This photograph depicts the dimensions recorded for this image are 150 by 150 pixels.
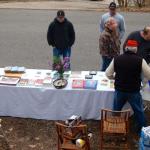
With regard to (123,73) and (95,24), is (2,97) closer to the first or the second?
(123,73)

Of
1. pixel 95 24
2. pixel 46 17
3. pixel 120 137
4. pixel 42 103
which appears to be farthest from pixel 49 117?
pixel 46 17

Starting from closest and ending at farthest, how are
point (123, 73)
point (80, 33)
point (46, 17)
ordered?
point (123, 73) → point (80, 33) → point (46, 17)

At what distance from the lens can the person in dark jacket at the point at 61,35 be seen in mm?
9172

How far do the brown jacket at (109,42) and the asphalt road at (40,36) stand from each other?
203 centimetres

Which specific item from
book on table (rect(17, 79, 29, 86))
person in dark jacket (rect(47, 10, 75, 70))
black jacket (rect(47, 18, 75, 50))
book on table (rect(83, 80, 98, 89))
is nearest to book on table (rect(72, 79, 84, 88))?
book on table (rect(83, 80, 98, 89))

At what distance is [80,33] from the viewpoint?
13750 millimetres

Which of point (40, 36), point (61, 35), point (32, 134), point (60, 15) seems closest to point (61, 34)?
point (61, 35)

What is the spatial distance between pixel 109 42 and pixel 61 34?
3.84 feet

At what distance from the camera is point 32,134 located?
7578 millimetres

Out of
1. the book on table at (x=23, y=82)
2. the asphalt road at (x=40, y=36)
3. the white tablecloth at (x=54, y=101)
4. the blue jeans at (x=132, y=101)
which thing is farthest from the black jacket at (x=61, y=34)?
the blue jeans at (x=132, y=101)

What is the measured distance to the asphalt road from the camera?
442 inches

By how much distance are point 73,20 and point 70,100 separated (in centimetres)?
814

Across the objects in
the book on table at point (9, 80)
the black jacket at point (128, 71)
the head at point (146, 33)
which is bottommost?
the book on table at point (9, 80)

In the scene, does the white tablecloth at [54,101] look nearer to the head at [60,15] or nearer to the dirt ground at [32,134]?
the dirt ground at [32,134]
